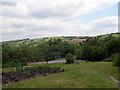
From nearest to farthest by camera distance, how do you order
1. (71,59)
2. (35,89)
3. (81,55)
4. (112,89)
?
(112,89)
(35,89)
(71,59)
(81,55)

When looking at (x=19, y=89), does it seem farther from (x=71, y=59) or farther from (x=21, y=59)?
(x=21, y=59)

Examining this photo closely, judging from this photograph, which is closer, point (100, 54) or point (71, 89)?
point (71, 89)

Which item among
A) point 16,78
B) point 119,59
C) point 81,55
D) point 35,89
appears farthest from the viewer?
point 81,55

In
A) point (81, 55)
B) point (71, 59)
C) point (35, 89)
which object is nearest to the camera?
point (35, 89)

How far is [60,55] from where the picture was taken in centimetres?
4888

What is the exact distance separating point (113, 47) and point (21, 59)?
24271 mm

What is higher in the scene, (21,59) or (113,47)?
(113,47)

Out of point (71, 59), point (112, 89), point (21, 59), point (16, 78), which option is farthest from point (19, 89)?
point (21, 59)

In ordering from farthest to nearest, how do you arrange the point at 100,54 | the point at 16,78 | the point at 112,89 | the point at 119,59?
the point at 100,54, the point at 119,59, the point at 16,78, the point at 112,89

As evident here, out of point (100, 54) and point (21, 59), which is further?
point (100, 54)

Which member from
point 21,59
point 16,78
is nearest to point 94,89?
point 16,78

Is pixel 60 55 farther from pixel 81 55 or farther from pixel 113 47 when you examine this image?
pixel 113 47

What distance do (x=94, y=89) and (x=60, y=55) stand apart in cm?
4105

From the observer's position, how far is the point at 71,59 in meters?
24.3
